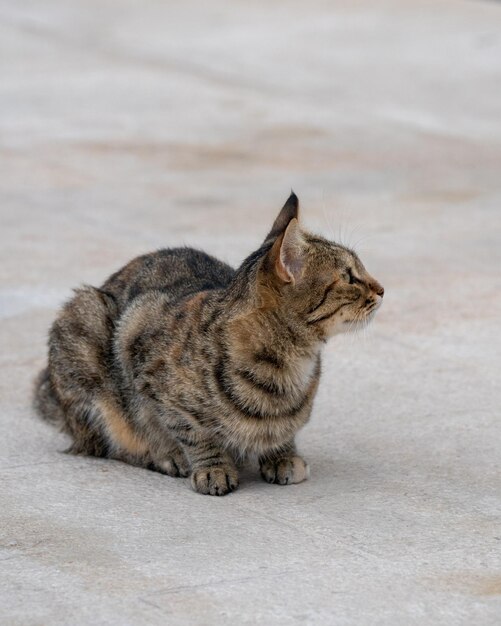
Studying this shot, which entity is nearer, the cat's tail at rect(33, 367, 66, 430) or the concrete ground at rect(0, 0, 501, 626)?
the concrete ground at rect(0, 0, 501, 626)

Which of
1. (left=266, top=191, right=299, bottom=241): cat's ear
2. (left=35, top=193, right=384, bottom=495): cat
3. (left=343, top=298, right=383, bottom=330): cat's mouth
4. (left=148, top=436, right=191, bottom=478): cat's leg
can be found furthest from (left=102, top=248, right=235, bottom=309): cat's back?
(left=343, top=298, right=383, bottom=330): cat's mouth

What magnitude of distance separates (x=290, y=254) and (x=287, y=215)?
0.25 meters

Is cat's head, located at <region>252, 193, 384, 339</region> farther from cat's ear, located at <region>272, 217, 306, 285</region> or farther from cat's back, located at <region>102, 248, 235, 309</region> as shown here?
cat's back, located at <region>102, 248, 235, 309</region>

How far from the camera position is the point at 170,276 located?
18.8 ft

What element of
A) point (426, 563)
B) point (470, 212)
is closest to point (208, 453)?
point (426, 563)

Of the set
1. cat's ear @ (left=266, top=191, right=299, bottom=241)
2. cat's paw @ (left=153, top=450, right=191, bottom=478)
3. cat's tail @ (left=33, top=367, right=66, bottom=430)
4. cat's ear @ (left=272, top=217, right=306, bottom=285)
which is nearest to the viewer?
cat's ear @ (left=272, top=217, right=306, bottom=285)

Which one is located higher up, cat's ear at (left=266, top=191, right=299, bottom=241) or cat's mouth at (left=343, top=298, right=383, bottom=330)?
cat's ear at (left=266, top=191, right=299, bottom=241)

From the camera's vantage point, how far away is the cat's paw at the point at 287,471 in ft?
17.0

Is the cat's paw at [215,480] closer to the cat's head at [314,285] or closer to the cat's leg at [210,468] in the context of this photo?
the cat's leg at [210,468]

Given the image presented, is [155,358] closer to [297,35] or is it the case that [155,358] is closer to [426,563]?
[426,563]

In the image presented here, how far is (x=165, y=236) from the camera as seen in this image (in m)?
9.27

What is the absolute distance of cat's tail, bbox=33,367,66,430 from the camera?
5.73 metres

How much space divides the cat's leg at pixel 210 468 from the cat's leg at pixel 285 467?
0.15 m

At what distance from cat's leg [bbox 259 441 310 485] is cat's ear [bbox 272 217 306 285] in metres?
0.70
